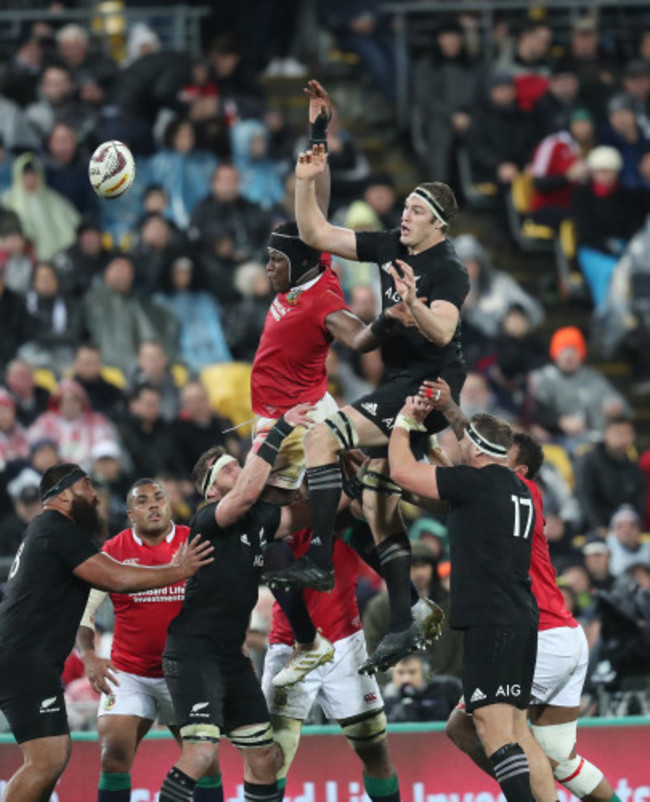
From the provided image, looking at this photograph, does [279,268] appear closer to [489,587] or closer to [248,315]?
[489,587]

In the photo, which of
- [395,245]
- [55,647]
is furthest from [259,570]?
[395,245]

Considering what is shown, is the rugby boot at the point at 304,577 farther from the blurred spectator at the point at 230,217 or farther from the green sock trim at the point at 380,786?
the blurred spectator at the point at 230,217

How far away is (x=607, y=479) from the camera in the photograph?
661 inches

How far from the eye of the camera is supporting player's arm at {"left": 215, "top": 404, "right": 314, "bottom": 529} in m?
10.8

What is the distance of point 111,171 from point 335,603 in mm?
2835

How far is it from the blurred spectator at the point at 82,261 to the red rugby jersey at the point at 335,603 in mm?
5944

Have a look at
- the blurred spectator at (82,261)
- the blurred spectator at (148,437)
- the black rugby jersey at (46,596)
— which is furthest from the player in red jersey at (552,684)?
the blurred spectator at (82,261)

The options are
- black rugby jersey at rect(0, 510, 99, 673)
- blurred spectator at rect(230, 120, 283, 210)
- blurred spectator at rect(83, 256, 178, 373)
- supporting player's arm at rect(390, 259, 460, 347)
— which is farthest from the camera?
blurred spectator at rect(230, 120, 283, 210)

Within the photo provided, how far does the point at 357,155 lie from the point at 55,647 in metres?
9.74

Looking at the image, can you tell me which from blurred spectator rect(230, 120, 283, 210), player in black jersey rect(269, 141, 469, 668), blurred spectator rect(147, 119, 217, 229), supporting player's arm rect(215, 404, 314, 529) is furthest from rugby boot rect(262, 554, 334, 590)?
blurred spectator rect(230, 120, 283, 210)

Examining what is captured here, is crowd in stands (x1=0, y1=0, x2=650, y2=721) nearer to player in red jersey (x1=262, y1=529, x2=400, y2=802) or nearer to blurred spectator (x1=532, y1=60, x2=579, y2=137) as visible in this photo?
blurred spectator (x1=532, y1=60, x2=579, y2=137)

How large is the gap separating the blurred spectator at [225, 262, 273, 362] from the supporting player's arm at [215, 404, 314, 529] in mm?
6518

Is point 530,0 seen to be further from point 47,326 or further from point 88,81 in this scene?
point 47,326

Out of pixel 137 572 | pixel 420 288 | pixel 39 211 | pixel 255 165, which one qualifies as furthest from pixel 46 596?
pixel 255 165
